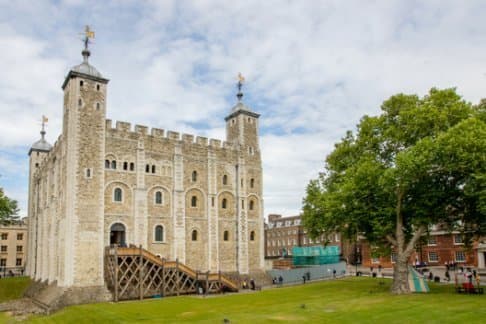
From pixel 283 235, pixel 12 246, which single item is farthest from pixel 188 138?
pixel 283 235

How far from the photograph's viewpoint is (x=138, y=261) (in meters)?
35.1

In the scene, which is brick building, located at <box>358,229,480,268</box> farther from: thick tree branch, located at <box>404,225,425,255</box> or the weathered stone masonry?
thick tree branch, located at <box>404,225,425,255</box>

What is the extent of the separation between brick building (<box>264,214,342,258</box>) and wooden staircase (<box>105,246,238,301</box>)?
5055 centimetres

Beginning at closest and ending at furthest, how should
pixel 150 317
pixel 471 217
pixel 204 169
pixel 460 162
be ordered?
pixel 150 317 → pixel 460 162 → pixel 471 217 → pixel 204 169

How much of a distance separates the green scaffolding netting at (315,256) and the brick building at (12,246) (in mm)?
44917

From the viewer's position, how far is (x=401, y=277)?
2881cm

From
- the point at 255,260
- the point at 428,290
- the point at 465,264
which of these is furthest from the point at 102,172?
the point at 465,264

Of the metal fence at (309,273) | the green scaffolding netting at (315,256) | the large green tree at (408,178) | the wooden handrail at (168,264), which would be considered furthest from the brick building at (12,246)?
the large green tree at (408,178)

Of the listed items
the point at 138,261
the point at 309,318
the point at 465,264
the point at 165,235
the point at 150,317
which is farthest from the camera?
the point at 465,264

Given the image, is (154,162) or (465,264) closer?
(154,162)

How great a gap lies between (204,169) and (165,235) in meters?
7.46

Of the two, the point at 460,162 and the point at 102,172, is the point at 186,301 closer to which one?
the point at 102,172

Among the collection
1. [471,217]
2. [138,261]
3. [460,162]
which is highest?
→ [460,162]

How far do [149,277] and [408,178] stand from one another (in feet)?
70.0
